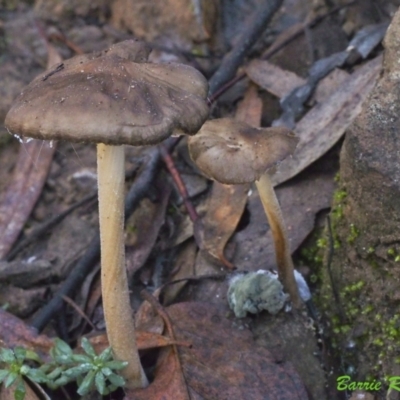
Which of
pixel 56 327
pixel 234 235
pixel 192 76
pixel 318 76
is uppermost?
pixel 192 76

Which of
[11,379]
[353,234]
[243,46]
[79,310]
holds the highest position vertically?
[243,46]

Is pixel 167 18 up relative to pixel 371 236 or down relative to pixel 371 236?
up

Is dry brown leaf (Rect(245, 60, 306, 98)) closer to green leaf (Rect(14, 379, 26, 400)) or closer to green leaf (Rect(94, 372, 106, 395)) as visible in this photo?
green leaf (Rect(94, 372, 106, 395))

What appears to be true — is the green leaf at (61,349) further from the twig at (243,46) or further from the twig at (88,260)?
the twig at (243,46)

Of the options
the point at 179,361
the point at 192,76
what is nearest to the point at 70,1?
the point at 192,76

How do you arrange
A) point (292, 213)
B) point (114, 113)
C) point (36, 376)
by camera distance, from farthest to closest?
point (292, 213), point (36, 376), point (114, 113)

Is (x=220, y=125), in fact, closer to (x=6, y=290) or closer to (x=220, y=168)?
(x=220, y=168)

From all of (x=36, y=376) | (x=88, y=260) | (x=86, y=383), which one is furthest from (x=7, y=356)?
(x=88, y=260)

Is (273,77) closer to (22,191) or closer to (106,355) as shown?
(22,191)
